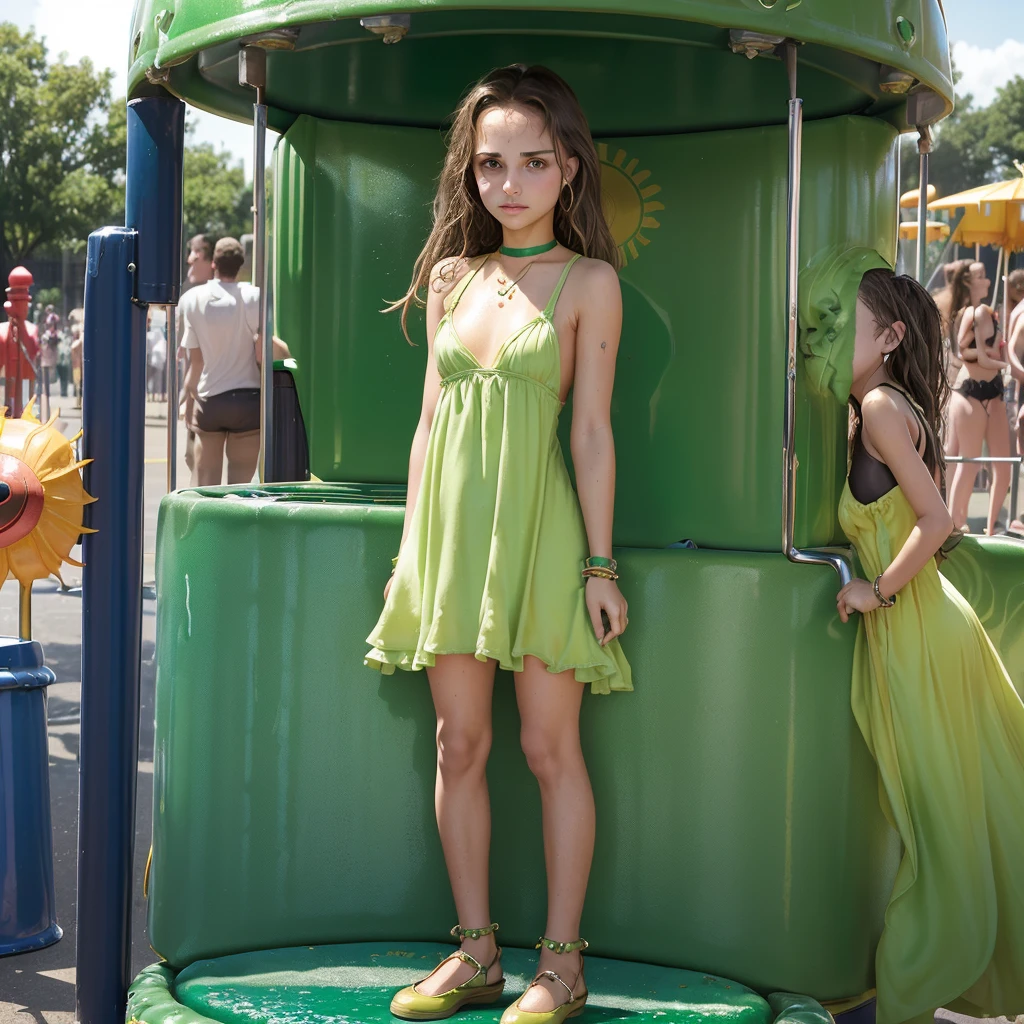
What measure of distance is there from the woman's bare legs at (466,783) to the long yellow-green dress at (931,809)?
2.50ft

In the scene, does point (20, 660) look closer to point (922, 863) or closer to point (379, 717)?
point (379, 717)

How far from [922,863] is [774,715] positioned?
427mm

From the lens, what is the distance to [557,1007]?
2562 millimetres

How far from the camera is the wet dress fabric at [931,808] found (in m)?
2.85

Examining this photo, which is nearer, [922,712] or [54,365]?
[922,712]

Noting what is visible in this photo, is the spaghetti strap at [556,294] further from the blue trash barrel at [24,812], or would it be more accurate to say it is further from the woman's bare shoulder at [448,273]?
the blue trash barrel at [24,812]

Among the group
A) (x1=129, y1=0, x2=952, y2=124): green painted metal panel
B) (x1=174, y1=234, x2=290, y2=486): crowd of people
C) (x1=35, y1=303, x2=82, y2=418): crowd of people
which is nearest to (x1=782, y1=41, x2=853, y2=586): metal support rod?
(x1=129, y1=0, x2=952, y2=124): green painted metal panel

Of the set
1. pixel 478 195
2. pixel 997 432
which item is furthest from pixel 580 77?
pixel 997 432

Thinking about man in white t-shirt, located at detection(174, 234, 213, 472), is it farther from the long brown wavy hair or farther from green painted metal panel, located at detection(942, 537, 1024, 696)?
green painted metal panel, located at detection(942, 537, 1024, 696)

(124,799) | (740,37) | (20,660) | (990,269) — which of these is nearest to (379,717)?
(124,799)

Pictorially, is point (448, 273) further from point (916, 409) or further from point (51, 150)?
point (51, 150)

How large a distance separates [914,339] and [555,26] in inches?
38.4

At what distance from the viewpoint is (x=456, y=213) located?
290cm

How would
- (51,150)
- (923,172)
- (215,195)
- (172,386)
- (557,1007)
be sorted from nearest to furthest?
1. (557,1007)
2. (923,172)
3. (172,386)
4. (51,150)
5. (215,195)
